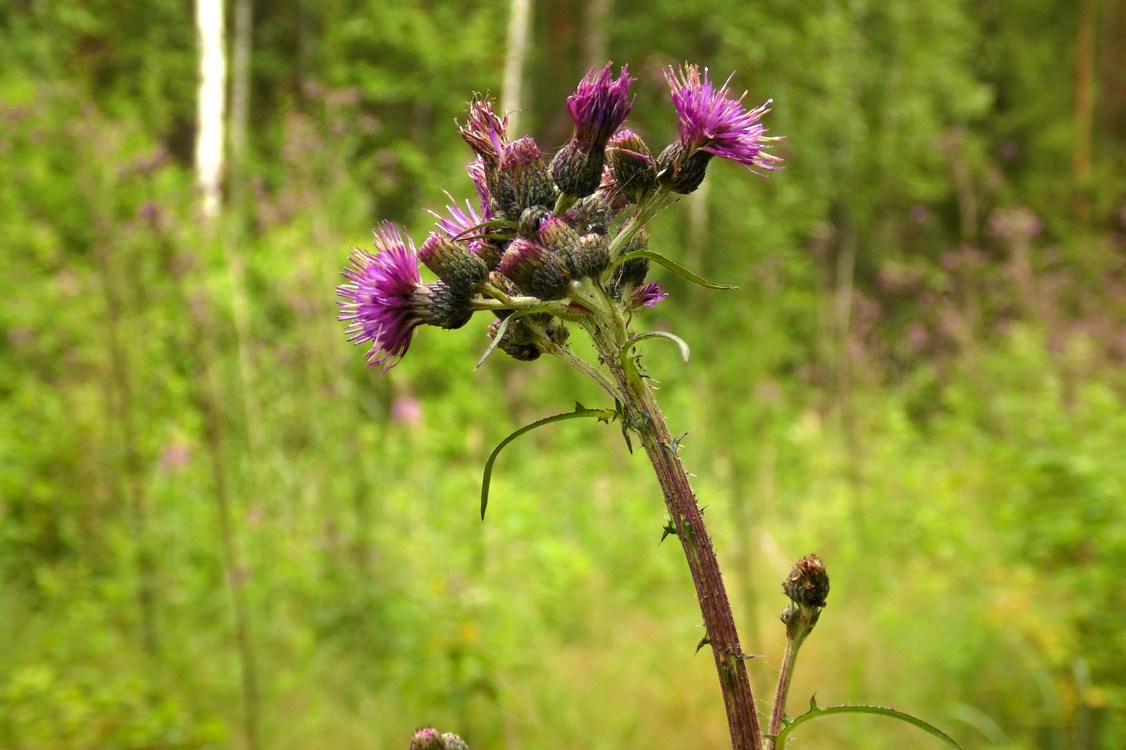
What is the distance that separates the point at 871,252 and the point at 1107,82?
5549 mm

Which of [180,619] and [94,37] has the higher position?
[94,37]

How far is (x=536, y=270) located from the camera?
990 mm

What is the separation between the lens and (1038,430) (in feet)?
19.0

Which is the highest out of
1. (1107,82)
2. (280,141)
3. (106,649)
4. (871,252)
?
(1107,82)

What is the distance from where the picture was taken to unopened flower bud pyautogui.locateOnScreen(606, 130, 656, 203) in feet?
3.76

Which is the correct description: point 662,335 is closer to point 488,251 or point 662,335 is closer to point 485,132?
point 488,251

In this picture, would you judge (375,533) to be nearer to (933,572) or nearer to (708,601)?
(933,572)

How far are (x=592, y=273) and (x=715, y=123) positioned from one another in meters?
0.35

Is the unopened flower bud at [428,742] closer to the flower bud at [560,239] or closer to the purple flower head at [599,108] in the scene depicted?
the flower bud at [560,239]

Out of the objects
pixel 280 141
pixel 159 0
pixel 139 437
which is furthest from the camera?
pixel 280 141

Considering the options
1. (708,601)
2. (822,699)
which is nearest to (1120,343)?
(822,699)

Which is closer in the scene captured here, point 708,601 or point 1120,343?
point 708,601

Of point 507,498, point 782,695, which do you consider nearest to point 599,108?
point 782,695

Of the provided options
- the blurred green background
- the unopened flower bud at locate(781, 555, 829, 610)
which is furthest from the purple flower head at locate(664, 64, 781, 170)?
the blurred green background
